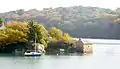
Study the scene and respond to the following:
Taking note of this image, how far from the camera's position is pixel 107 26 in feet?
308

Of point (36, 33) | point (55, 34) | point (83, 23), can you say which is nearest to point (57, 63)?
point (36, 33)

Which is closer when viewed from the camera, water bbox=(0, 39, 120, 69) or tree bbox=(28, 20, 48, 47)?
water bbox=(0, 39, 120, 69)

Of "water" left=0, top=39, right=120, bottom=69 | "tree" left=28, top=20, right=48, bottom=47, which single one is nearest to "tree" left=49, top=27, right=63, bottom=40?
"tree" left=28, top=20, right=48, bottom=47

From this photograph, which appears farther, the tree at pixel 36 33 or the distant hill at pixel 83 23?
the distant hill at pixel 83 23

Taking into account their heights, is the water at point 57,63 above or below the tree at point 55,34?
below

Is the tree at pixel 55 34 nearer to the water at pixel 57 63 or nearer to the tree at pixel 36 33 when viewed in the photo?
the tree at pixel 36 33

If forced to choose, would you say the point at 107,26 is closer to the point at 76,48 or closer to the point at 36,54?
the point at 76,48

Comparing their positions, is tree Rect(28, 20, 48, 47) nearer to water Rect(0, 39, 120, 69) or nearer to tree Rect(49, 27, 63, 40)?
tree Rect(49, 27, 63, 40)

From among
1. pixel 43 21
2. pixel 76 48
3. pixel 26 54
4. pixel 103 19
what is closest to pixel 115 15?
pixel 103 19

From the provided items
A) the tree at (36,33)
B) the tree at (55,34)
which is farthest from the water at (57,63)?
the tree at (55,34)

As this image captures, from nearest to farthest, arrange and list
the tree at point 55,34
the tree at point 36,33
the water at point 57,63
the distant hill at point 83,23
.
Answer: the water at point 57,63 < the tree at point 36,33 < the tree at point 55,34 < the distant hill at point 83,23

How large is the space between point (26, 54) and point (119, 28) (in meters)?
50.4

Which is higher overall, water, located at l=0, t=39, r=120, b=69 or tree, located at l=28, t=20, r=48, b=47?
tree, located at l=28, t=20, r=48, b=47

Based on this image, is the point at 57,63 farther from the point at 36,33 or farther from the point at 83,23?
the point at 83,23
